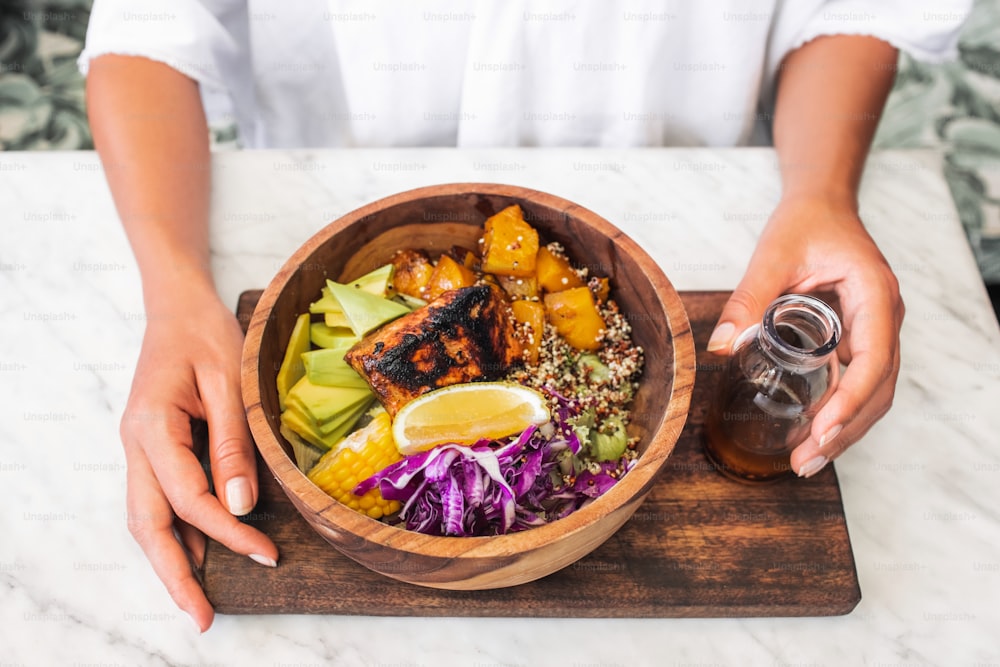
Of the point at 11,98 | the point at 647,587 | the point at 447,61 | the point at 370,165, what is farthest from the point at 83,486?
the point at 11,98

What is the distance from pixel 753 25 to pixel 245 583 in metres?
1.53

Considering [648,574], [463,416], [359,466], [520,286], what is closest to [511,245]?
[520,286]

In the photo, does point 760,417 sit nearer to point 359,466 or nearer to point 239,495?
point 359,466

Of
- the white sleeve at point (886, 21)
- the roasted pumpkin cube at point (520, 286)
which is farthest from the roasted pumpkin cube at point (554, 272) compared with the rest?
the white sleeve at point (886, 21)

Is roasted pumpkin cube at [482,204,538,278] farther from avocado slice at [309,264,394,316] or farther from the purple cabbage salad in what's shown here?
the purple cabbage salad

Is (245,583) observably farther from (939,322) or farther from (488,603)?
(939,322)

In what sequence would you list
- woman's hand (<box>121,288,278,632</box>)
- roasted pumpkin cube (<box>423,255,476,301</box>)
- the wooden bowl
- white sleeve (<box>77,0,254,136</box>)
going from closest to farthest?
the wooden bowl
woman's hand (<box>121,288,278,632</box>)
roasted pumpkin cube (<box>423,255,476,301</box>)
white sleeve (<box>77,0,254,136</box>)

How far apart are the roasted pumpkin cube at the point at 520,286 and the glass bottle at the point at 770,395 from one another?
0.35 metres

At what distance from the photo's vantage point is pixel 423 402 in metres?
1.12

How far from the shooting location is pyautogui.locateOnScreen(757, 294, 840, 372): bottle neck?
1099 millimetres

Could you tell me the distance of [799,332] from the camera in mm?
1208

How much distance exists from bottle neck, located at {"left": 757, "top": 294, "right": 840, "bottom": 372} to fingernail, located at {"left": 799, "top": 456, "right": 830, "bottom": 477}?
16cm

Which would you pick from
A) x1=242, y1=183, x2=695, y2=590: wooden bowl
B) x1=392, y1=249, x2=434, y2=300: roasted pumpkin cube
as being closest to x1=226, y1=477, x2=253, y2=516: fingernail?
x1=242, y1=183, x2=695, y2=590: wooden bowl

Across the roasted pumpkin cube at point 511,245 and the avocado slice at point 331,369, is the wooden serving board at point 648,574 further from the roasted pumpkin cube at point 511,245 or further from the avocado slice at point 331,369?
the roasted pumpkin cube at point 511,245
